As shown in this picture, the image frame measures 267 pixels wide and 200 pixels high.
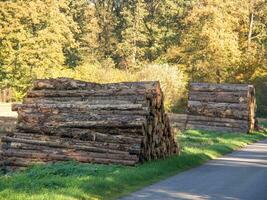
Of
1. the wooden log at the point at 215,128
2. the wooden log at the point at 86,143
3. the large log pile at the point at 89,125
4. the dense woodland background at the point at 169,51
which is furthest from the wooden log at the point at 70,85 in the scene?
the dense woodland background at the point at 169,51

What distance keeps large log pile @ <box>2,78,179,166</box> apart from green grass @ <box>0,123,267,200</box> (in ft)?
2.70

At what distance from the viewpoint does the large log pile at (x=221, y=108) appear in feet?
122

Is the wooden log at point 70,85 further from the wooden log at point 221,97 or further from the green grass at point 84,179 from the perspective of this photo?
the wooden log at point 221,97

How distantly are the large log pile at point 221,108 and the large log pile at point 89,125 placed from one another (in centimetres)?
1856

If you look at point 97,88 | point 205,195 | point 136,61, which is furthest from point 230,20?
point 205,195

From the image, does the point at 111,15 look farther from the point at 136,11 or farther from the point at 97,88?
the point at 97,88

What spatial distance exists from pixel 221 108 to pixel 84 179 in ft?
82.4

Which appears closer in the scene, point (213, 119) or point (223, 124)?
point (223, 124)

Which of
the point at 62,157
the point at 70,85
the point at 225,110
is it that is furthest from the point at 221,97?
the point at 62,157

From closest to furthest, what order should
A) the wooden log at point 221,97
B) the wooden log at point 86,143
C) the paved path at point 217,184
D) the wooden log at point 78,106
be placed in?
the paved path at point 217,184
the wooden log at point 86,143
the wooden log at point 78,106
the wooden log at point 221,97

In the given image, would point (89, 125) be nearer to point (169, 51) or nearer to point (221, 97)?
point (221, 97)

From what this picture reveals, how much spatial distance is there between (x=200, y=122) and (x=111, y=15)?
40440 millimetres

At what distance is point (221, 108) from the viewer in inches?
1464

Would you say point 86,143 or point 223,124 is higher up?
point 86,143
